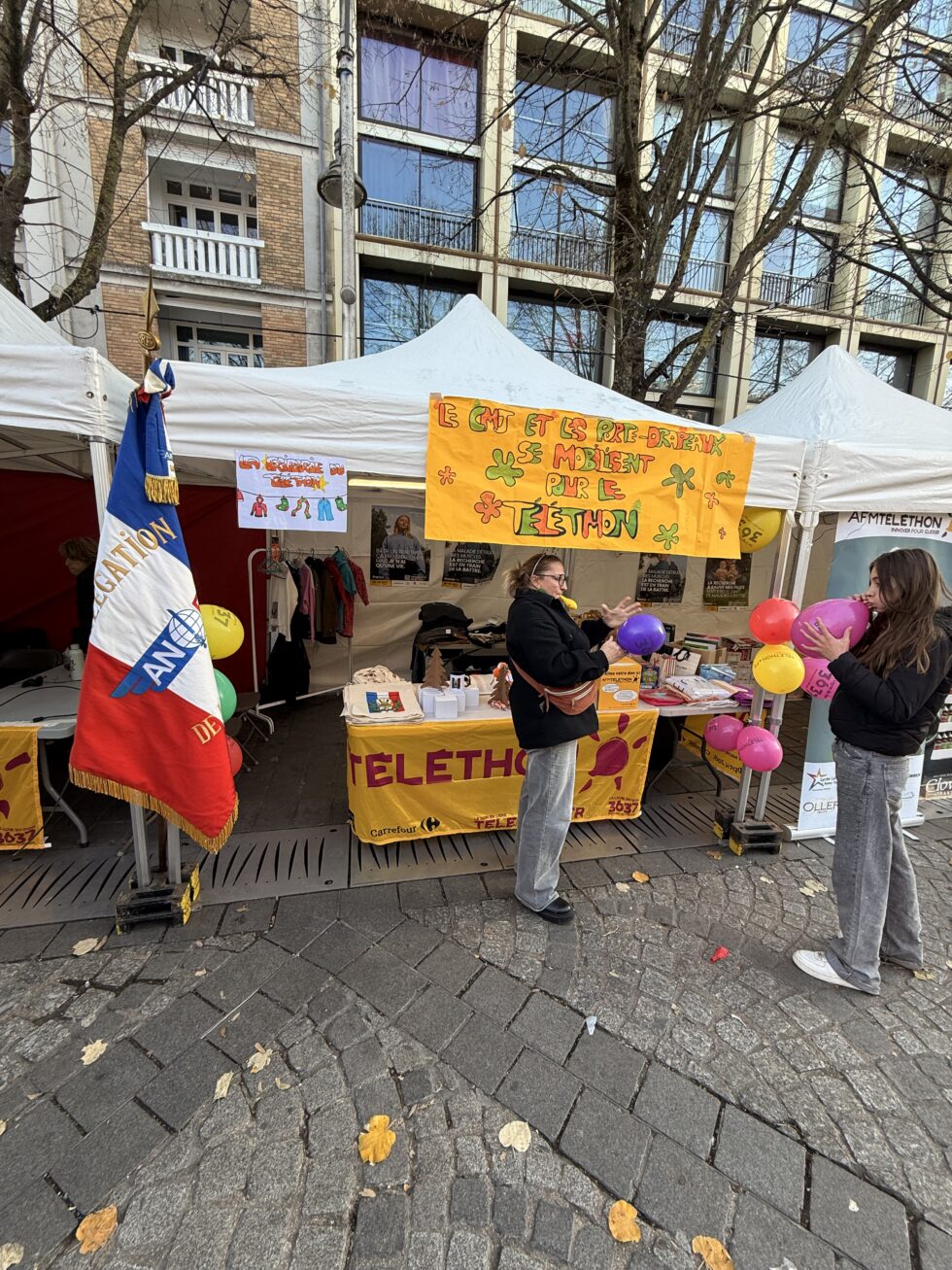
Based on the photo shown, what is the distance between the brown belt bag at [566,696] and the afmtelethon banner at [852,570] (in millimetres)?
1898

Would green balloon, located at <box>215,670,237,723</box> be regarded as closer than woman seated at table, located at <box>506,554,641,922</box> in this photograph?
No

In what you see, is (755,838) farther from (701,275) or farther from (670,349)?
(701,275)

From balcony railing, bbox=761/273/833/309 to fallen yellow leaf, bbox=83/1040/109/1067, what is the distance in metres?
18.2

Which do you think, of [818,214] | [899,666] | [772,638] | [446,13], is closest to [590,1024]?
[899,666]

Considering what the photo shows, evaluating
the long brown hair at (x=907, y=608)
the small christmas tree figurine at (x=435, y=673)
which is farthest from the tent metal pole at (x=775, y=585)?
the small christmas tree figurine at (x=435, y=673)

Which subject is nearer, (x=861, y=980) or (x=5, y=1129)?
(x=5, y=1129)

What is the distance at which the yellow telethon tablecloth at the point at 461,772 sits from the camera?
3.25 meters

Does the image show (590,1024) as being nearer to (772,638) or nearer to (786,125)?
(772,638)

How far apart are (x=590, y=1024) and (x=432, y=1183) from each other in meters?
0.83

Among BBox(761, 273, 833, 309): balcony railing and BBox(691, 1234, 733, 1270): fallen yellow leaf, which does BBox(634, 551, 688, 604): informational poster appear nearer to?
BBox(691, 1234, 733, 1270): fallen yellow leaf

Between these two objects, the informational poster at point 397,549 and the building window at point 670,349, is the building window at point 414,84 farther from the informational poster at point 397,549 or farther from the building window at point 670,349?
the informational poster at point 397,549

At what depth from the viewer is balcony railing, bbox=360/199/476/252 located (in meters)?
12.1

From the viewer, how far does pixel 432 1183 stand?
5.42 ft

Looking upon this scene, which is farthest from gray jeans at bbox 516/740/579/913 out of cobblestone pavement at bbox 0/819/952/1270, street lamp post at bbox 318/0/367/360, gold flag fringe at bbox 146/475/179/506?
street lamp post at bbox 318/0/367/360
